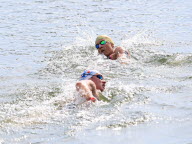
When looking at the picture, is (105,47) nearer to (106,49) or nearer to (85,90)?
(106,49)

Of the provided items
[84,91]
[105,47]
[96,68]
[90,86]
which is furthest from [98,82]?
[105,47]

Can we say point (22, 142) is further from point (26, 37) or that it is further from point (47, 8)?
point (47, 8)

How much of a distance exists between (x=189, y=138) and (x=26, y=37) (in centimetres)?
1027

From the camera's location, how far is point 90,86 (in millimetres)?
9047

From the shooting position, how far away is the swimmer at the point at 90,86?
880 centimetres

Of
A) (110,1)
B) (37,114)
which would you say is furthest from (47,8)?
(37,114)

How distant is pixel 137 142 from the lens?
7.09 meters

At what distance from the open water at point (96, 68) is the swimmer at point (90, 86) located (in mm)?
214

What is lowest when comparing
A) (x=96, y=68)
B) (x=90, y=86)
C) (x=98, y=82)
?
(x=96, y=68)

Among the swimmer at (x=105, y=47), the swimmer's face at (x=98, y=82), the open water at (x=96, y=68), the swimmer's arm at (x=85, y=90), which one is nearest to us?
the open water at (x=96, y=68)

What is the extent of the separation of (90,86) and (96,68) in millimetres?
3705

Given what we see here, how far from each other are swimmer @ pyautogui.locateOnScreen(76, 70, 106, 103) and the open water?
214mm

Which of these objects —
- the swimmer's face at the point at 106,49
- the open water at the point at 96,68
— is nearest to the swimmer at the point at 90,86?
the open water at the point at 96,68

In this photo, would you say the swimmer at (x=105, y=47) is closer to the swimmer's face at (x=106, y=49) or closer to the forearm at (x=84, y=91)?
the swimmer's face at (x=106, y=49)
